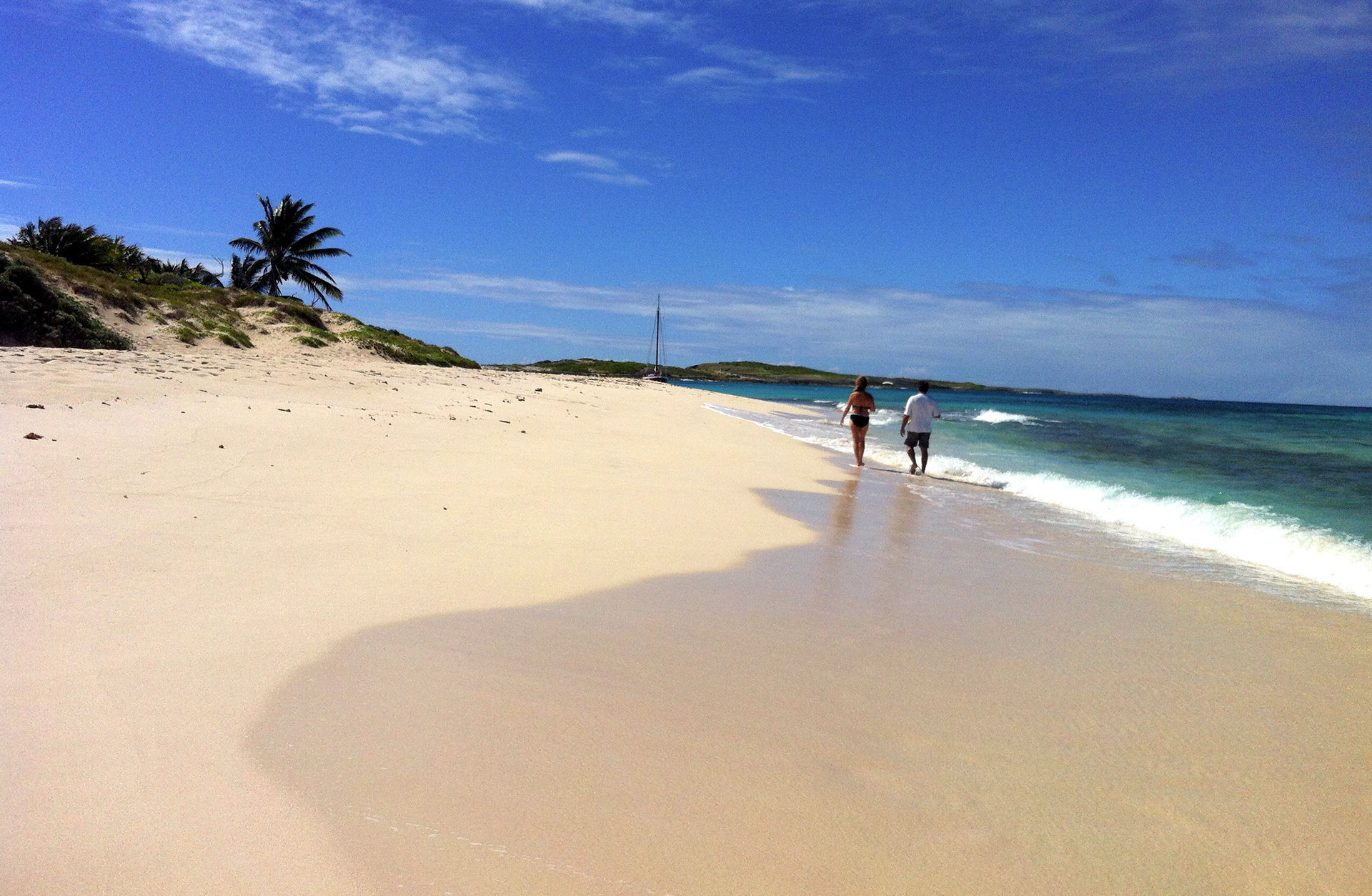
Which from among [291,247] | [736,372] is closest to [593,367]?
[736,372]

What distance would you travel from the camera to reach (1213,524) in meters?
8.70

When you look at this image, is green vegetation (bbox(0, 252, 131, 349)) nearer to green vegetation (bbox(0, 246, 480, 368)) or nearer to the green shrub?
green vegetation (bbox(0, 246, 480, 368))

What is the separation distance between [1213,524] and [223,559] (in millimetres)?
9441

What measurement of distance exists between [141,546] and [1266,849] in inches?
204

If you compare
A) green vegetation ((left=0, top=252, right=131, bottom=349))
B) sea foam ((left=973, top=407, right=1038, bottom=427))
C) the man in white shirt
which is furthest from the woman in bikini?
sea foam ((left=973, top=407, right=1038, bottom=427))

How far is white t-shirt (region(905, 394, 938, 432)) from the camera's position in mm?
13242

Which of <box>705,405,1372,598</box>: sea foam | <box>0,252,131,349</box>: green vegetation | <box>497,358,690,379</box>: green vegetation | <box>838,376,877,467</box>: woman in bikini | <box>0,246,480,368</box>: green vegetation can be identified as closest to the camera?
<box>705,405,1372,598</box>: sea foam

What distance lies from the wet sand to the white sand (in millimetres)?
222

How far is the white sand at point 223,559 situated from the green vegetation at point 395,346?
14752mm

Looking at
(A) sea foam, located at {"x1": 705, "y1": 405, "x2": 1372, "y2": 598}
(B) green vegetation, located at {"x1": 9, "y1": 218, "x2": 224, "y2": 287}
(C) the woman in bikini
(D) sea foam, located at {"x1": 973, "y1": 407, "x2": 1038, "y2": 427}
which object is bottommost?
(A) sea foam, located at {"x1": 705, "y1": 405, "x2": 1372, "y2": 598}

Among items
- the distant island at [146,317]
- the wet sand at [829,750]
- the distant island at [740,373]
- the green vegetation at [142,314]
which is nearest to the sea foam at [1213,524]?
the wet sand at [829,750]

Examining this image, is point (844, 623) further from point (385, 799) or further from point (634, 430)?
point (634, 430)

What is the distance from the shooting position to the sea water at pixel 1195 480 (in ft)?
24.9

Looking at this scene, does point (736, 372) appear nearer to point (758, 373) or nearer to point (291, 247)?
point (758, 373)
